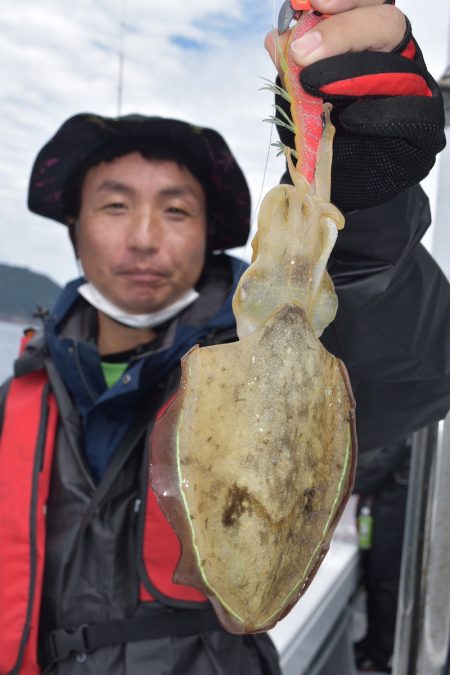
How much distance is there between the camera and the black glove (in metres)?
1.33

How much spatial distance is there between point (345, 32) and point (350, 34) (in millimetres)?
14

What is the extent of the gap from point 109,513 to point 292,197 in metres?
2.16

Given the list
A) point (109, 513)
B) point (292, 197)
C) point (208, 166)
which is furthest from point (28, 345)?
point (292, 197)

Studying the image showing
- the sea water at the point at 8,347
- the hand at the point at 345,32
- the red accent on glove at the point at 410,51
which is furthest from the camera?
the sea water at the point at 8,347

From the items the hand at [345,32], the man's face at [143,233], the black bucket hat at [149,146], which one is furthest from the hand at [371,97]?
the black bucket hat at [149,146]

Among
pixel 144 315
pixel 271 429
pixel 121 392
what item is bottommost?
pixel 121 392

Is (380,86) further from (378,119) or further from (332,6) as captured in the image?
(332,6)

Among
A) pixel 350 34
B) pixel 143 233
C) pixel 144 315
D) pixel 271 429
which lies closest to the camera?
pixel 271 429

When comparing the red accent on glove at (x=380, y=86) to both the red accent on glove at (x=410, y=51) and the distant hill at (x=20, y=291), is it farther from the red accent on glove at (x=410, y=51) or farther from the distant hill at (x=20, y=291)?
the distant hill at (x=20, y=291)

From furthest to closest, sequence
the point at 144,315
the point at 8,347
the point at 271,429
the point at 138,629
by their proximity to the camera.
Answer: the point at 8,347 → the point at 144,315 → the point at 138,629 → the point at 271,429

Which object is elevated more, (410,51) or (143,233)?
(410,51)

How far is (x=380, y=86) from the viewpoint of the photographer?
4.54 ft

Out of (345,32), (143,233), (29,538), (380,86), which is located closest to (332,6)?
(345,32)

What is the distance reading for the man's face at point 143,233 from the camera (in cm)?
323
